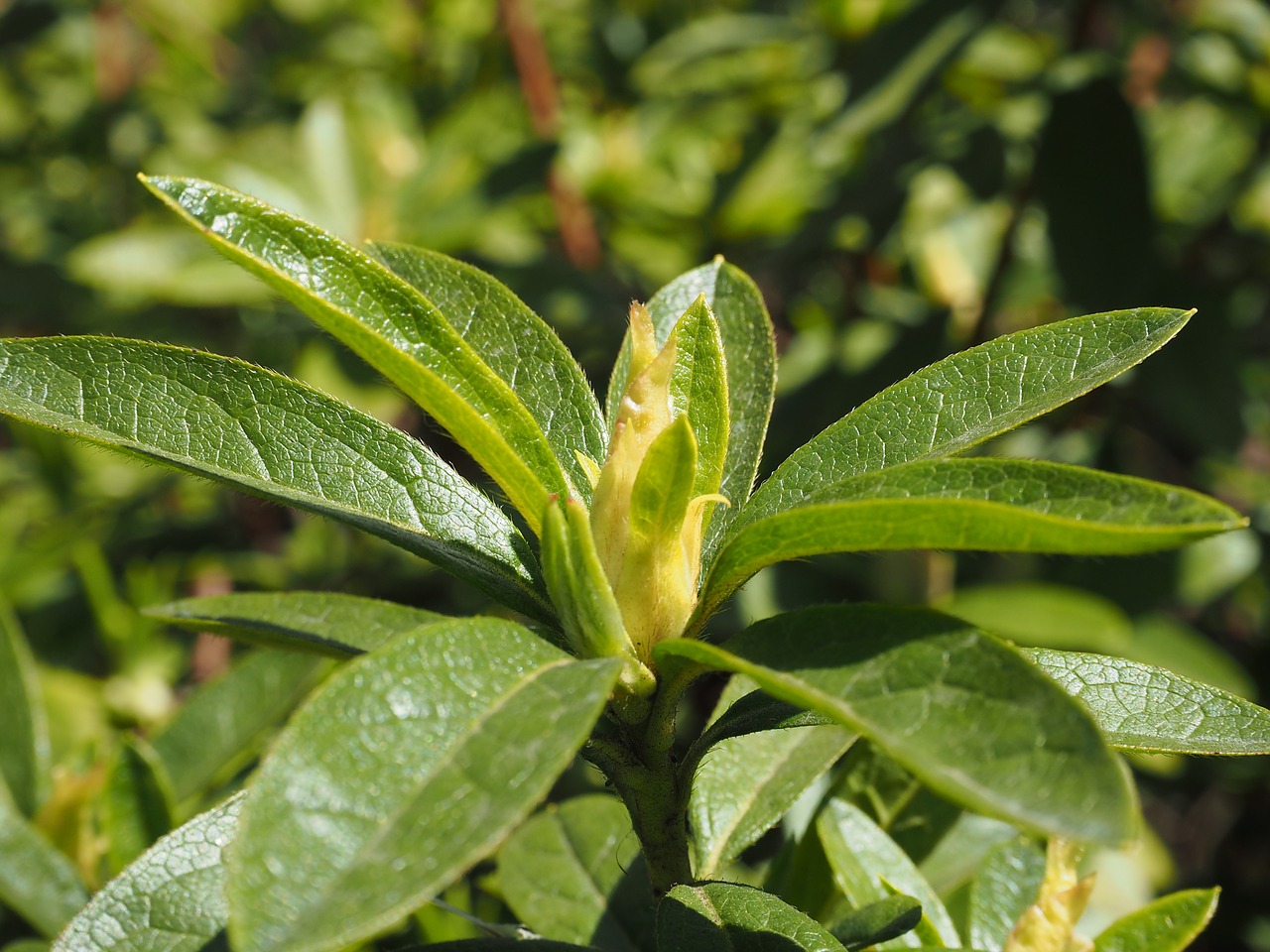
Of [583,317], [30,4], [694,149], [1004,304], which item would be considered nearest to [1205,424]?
[1004,304]

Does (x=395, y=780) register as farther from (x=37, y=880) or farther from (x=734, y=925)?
(x=37, y=880)

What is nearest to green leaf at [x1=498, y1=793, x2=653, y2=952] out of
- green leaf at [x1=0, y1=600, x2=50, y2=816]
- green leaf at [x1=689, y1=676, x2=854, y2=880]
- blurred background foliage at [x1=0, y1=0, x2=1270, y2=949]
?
green leaf at [x1=689, y1=676, x2=854, y2=880]

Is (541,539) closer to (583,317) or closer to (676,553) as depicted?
(676,553)

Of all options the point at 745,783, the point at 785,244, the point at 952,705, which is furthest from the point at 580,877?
the point at 785,244

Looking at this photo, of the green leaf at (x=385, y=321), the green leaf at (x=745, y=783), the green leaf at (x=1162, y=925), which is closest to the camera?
the green leaf at (x=385, y=321)

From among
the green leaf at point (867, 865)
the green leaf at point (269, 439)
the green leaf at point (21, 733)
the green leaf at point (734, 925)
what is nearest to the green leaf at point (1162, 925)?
the green leaf at point (867, 865)

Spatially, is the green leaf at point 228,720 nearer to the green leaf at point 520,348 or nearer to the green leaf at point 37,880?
the green leaf at point 37,880

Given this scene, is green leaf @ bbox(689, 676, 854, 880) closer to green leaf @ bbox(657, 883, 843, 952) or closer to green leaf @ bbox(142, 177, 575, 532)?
green leaf @ bbox(657, 883, 843, 952)
